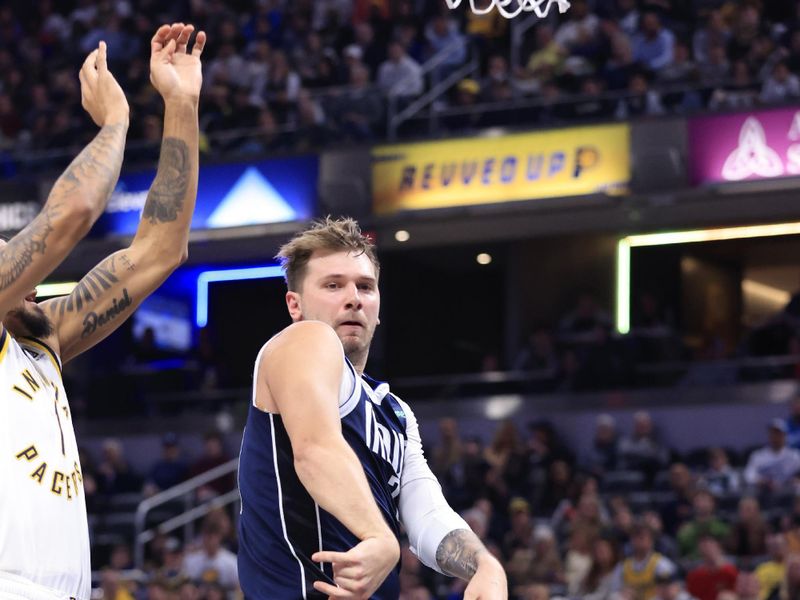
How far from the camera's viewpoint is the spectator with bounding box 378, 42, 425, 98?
20.4m

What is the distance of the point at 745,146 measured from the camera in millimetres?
18156

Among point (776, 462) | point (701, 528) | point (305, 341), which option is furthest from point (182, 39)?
point (776, 462)

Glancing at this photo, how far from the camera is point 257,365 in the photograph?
13.6 ft

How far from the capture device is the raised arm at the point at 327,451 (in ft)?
11.9

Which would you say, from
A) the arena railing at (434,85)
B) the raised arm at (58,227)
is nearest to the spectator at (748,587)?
the raised arm at (58,227)

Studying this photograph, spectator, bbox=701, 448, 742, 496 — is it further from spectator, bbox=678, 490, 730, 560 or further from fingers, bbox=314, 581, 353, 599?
fingers, bbox=314, 581, 353, 599

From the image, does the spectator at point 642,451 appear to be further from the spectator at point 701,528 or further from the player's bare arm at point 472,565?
the player's bare arm at point 472,565

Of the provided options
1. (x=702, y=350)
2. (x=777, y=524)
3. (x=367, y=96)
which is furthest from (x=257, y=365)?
(x=702, y=350)

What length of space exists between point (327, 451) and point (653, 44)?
52.9ft

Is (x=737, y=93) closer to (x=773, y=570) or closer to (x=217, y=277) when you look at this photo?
(x=773, y=570)

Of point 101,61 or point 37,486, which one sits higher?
point 101,61

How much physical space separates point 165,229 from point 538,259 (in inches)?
791

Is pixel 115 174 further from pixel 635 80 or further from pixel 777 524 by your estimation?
pixel 635 80

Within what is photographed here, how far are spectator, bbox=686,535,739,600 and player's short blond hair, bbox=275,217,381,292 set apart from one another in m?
8.52
